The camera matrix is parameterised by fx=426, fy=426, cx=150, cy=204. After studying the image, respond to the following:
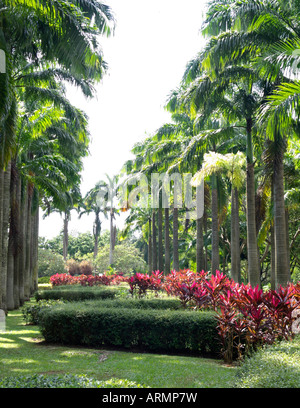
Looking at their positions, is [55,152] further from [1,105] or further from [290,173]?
[1,105]

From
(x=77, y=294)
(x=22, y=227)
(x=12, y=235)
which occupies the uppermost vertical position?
(x=22, y=227)

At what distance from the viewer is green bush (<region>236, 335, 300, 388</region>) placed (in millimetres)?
4934

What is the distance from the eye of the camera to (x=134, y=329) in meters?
9.83

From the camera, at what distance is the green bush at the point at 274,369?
4934mm

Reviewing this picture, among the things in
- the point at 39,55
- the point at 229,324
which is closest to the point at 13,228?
the point at 39,55

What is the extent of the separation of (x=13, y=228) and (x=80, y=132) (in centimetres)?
444

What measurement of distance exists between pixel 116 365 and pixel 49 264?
32.4m

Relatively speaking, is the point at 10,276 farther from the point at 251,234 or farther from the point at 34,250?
the point at 251,234

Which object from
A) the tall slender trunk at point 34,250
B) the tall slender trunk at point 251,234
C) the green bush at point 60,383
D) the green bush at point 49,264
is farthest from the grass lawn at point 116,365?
the green bush at point 49,264

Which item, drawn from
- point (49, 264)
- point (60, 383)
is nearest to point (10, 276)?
point (60, 383)

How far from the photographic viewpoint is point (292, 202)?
19812 mm

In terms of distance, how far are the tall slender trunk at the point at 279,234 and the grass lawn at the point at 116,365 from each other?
4526 millimetres

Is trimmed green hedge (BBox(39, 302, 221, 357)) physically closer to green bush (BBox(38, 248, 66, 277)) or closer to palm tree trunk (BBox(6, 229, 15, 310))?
palm tree trunk (BBox(6, 229, 15, 310))

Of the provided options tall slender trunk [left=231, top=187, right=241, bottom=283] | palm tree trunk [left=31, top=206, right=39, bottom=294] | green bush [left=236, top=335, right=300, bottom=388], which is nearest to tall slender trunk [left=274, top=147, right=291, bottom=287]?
green bush [left=236, top=335, right=300, bottom=388]
